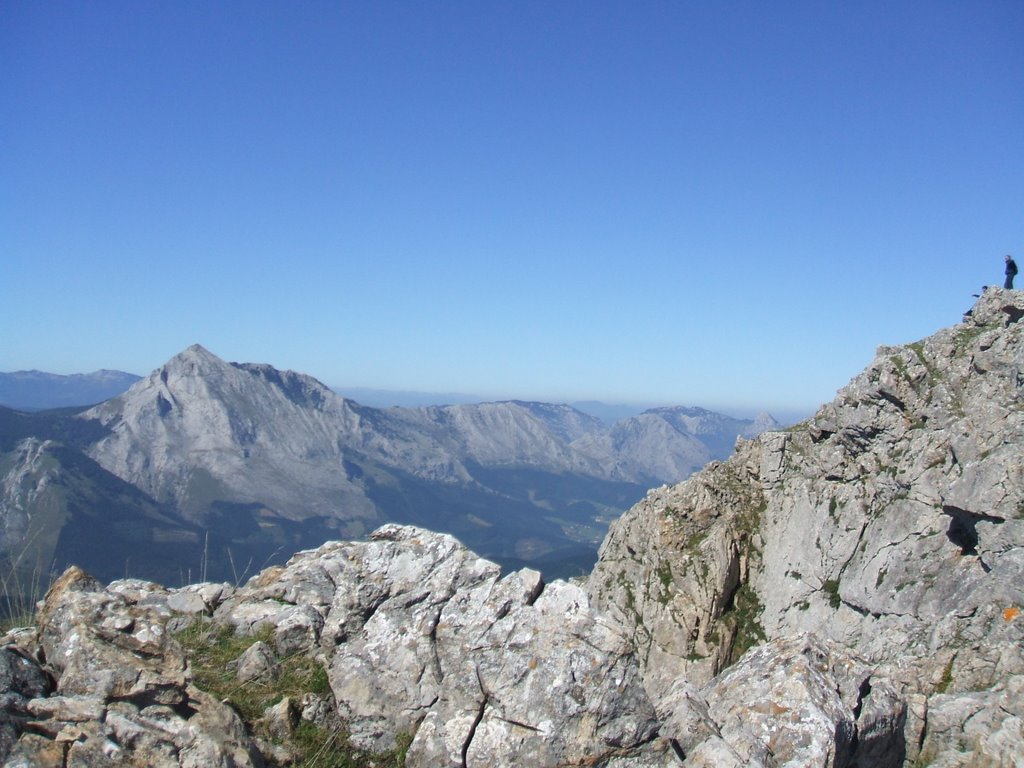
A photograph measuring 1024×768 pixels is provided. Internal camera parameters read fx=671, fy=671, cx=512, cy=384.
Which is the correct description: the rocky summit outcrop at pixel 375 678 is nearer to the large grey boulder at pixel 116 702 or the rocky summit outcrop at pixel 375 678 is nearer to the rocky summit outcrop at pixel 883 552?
the large grey boulder at pixel 116 702

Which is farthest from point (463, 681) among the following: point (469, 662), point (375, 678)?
point (375, 678)

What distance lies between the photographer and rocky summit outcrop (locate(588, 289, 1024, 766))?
12562 millimetres

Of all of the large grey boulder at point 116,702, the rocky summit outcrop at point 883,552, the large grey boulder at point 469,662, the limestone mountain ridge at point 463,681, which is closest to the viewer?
the large grey boulder at point 116,702

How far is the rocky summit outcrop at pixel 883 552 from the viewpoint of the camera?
12562 mm

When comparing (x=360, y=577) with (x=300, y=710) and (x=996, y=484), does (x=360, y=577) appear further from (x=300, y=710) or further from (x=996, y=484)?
(x=996, y=484)

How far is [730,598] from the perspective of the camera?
129ft

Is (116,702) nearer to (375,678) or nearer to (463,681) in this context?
(375,678)

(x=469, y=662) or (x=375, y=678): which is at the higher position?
(x=469, y=662)

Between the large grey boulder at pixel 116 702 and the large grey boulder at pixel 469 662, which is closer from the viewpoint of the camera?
the large grey boulder at pixel 116 702

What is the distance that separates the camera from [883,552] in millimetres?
32281

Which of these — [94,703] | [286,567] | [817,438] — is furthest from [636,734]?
[817,438]

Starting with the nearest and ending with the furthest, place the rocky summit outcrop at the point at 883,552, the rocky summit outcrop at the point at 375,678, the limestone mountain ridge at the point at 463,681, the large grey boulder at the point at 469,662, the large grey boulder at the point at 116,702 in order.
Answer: the large grey boulder at the point at 116,702, the rocky summit outcrop at the point at 375,678, the limestone mountain ridge at the point at 463,681, the large grey boulder at the point at 469,662, the rocky summit outcrop at the point at 883,552

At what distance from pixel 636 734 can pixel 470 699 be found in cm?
247

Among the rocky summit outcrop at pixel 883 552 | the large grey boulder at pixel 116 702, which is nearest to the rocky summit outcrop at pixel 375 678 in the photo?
the large grey boulder at pixel 116 702
